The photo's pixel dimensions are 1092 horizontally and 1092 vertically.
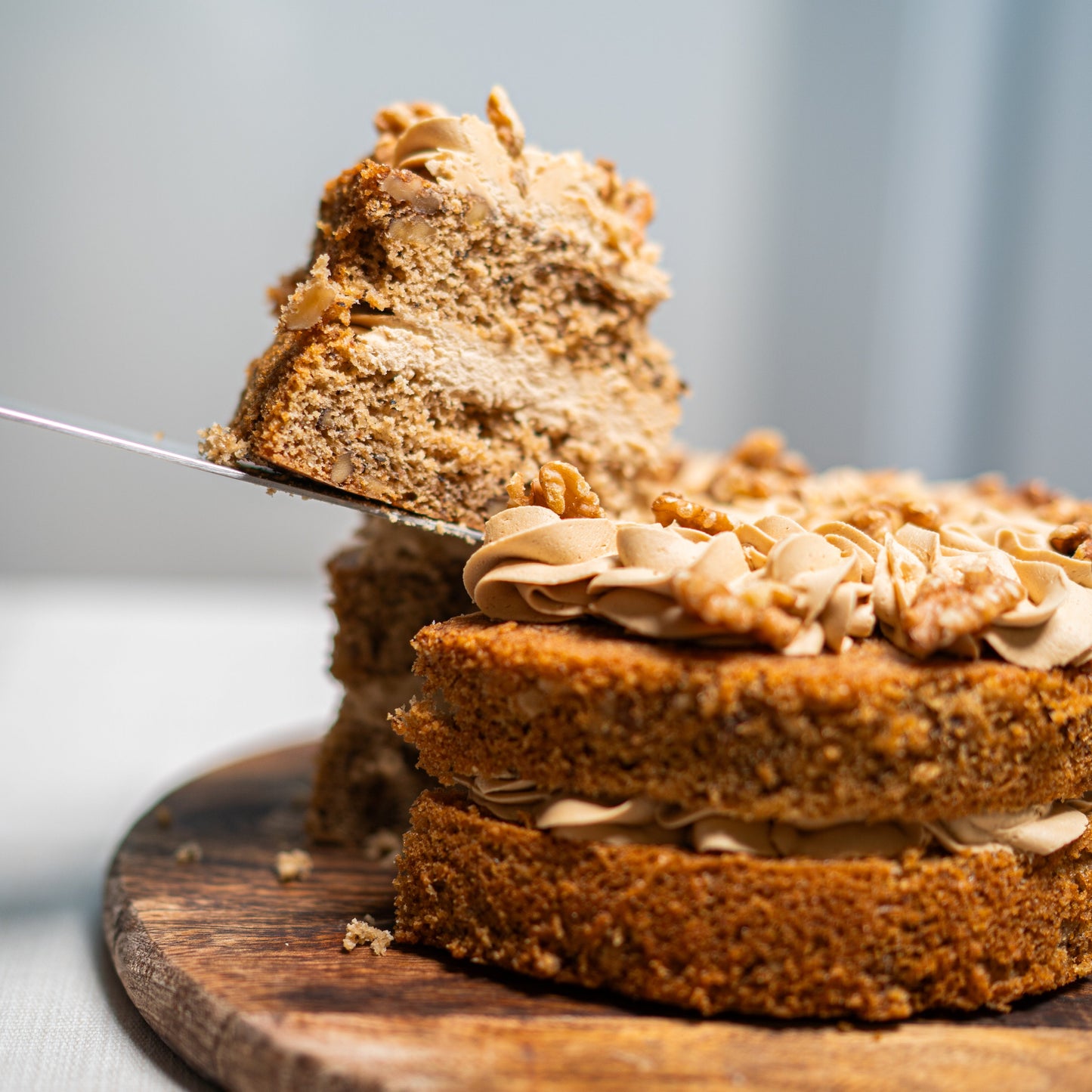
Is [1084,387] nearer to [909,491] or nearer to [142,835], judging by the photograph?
[909,491]

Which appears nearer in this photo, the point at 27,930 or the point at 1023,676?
the point at 1023,676

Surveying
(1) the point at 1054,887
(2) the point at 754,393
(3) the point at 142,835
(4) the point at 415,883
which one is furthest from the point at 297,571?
(1) the point at 1054,887

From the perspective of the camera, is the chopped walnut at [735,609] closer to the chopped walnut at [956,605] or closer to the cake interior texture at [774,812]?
the cake interior texture at [774,812]

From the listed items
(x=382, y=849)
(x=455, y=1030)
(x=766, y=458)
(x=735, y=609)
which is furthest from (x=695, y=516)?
(x=766, y=458)

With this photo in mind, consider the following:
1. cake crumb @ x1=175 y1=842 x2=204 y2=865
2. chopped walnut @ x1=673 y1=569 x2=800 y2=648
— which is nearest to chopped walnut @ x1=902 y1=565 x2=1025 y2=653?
chopped walnut @ x1=673 y1=569 x2=800 y2=648

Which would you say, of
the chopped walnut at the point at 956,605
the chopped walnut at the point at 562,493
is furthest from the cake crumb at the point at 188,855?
the chopped walnut at the point at 956,605
